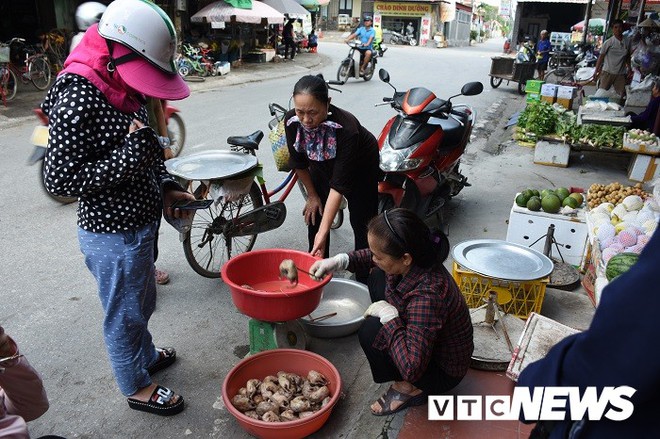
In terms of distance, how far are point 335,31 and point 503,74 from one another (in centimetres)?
2689

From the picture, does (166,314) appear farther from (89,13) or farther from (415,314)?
(89,13)

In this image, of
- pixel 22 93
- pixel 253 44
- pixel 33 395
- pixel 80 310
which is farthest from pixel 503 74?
pixel 33 395

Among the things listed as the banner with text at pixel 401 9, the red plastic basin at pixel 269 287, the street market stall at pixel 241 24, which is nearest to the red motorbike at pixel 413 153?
the red plastic basin at pixel 269 287

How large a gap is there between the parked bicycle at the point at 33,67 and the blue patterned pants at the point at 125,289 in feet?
32.8

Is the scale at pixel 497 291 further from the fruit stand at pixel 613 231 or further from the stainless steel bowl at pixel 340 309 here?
the stainless steel bowl at pixel 340 309

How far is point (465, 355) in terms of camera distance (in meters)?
2.24

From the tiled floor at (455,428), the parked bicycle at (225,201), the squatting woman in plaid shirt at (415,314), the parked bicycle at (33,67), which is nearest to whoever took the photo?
the squatting woman in plaid shirt at (415,314)

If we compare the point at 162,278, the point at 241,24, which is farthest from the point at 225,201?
the point at 241,24

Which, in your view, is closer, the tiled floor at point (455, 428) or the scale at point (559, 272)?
the tiled floor at point (455, 428)

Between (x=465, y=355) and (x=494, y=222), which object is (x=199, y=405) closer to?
(x=465, y=355)

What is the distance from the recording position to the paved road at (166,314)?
8.18 ft

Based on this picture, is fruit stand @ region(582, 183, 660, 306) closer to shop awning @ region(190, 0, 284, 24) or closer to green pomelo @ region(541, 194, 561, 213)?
green pomelo @ region(541, 194, 561, 213)

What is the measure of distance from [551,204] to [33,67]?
10958 mm

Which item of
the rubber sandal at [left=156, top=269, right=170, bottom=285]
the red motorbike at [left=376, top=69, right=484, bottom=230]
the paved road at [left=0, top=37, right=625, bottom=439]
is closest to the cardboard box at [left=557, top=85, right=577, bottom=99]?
the paved road at [left=0, top=37, right=625, bottom=439]
